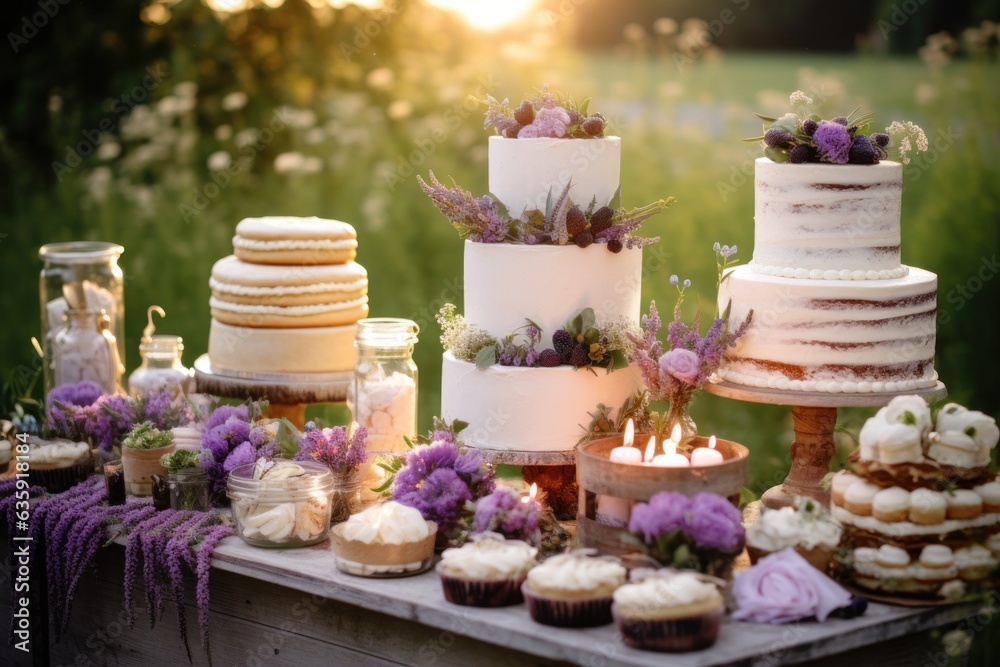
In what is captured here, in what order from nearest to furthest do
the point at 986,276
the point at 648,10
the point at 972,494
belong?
the point at 972,494, the point at 986,276, the point at 648,10

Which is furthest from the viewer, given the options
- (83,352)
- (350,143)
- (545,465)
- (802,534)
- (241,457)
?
(350,143)

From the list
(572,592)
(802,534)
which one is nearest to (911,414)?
(802,534)

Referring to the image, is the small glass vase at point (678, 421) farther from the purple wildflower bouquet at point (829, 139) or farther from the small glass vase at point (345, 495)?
the small glass vase at point (345, 495)

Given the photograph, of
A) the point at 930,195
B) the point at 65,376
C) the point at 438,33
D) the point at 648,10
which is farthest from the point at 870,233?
the point at 648,10

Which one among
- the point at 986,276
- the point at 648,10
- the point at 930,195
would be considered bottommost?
the point at 986,276

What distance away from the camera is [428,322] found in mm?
6895

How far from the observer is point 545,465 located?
3818 millimetres

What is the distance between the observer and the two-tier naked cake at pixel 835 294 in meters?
3.63

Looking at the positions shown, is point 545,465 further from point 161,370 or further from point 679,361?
point 161,370

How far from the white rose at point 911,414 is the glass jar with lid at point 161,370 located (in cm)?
259

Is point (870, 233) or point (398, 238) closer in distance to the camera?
point (870, 233)

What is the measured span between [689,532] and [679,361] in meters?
0.67

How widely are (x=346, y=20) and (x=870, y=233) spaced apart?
4.95m

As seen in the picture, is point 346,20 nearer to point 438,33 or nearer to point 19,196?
point 438,33
